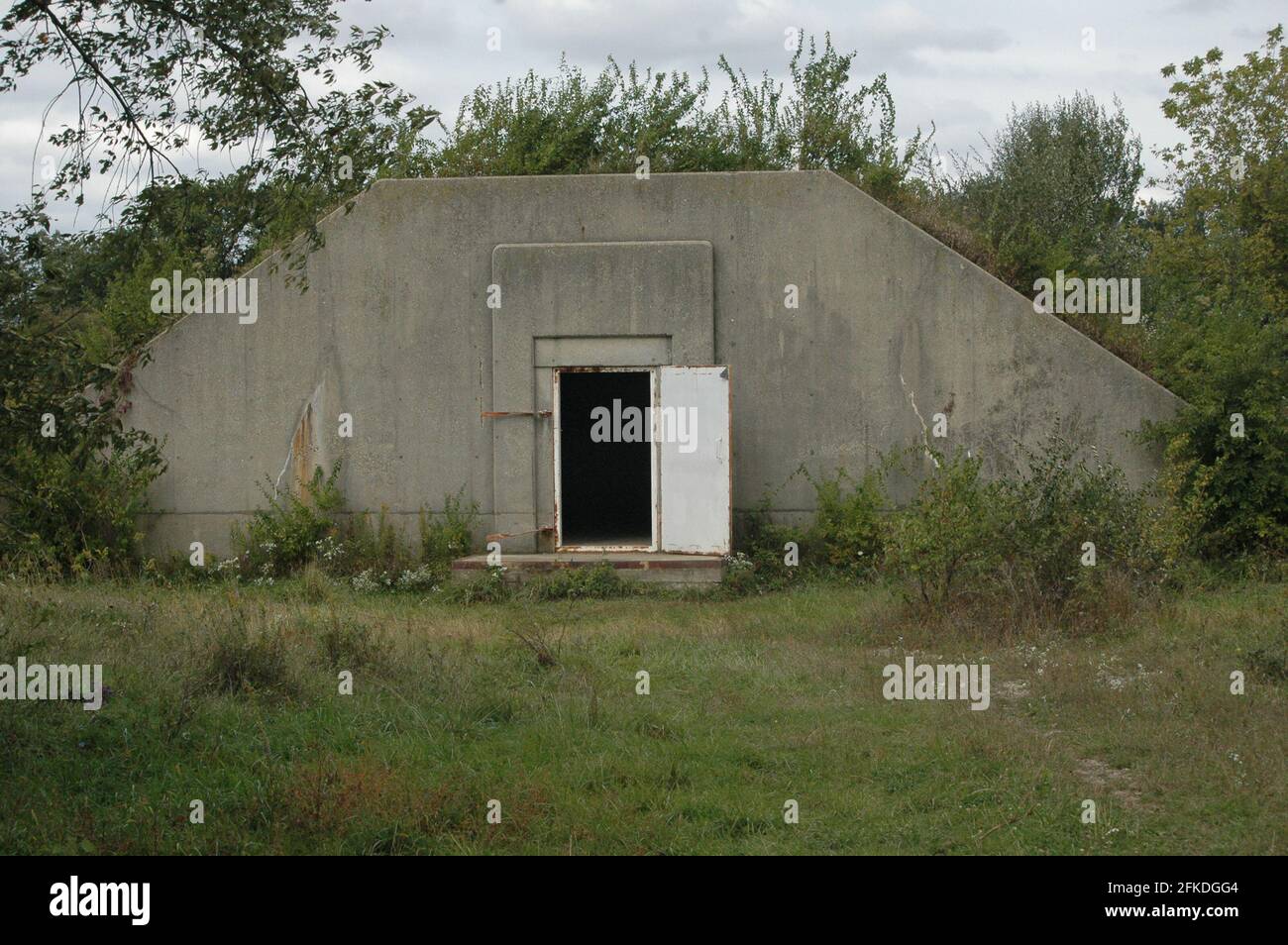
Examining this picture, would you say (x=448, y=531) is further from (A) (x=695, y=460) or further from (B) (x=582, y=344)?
(A) (x=695, y=460)

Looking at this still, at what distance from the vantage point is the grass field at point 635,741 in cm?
A: 589

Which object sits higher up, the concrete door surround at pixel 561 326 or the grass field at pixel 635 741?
the concrete door surround at pixel 561 326

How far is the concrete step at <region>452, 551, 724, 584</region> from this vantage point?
44.5ft

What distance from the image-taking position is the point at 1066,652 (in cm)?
931

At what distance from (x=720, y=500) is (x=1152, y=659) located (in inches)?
230

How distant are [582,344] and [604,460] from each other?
17.5 feet

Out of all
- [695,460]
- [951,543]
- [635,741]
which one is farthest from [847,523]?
[635,741]

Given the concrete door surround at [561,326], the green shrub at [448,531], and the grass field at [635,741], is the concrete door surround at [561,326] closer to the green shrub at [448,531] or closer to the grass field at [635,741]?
the green shrub at [448,531]

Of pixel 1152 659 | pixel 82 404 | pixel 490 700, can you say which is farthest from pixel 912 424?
pixel 82 404

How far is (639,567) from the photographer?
535 inches

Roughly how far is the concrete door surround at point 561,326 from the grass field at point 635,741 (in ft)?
13.4

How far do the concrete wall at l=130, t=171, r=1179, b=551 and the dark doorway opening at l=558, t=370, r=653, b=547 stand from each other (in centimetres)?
215

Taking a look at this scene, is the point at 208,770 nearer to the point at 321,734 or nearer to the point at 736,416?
the point at 321,734

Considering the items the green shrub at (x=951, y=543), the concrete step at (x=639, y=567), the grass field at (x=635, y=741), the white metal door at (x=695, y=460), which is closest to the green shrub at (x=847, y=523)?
the white metal door at (x=695, y=460)
